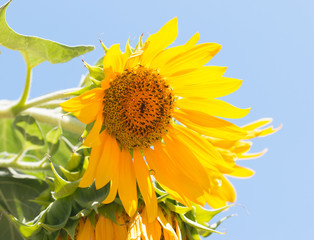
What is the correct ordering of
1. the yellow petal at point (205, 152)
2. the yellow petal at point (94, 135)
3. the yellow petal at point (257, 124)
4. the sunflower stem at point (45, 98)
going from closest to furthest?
the yellow petal at point (94, 135) → the yellow petal at point (205, 152) → the sunflower stem at point (45, 98) → the yellow petal at point (257, 124)

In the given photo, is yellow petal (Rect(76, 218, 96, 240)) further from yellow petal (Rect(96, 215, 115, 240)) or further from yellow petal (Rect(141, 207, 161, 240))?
yellow petal (Rect(141, 207, 161, 240))

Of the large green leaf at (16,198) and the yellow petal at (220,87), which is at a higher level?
the yellow petal at (220,87)

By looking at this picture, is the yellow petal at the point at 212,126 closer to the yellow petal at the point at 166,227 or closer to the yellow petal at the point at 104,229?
the yellow petal at the point at 166,227

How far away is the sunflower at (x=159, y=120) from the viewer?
5.26ft

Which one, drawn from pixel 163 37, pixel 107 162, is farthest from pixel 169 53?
pixel 107 162

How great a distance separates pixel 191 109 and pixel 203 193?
0.90 feet

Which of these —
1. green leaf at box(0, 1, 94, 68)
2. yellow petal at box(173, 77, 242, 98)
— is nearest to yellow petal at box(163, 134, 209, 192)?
yellow petal at box(173, 77, 242, 98)

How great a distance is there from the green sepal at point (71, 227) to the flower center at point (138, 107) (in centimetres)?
31

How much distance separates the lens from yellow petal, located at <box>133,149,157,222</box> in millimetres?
1643

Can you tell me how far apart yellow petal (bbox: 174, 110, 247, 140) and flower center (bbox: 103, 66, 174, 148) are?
9cm

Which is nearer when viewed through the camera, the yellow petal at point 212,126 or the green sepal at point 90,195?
the green sepal at point 90,195

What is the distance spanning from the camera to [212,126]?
1.75 metres

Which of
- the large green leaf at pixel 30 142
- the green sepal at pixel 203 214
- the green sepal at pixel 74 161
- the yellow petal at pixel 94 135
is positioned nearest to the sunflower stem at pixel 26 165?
the large green leaf at pixel 30 142

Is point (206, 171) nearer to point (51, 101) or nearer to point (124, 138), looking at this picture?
point (124, 138)
